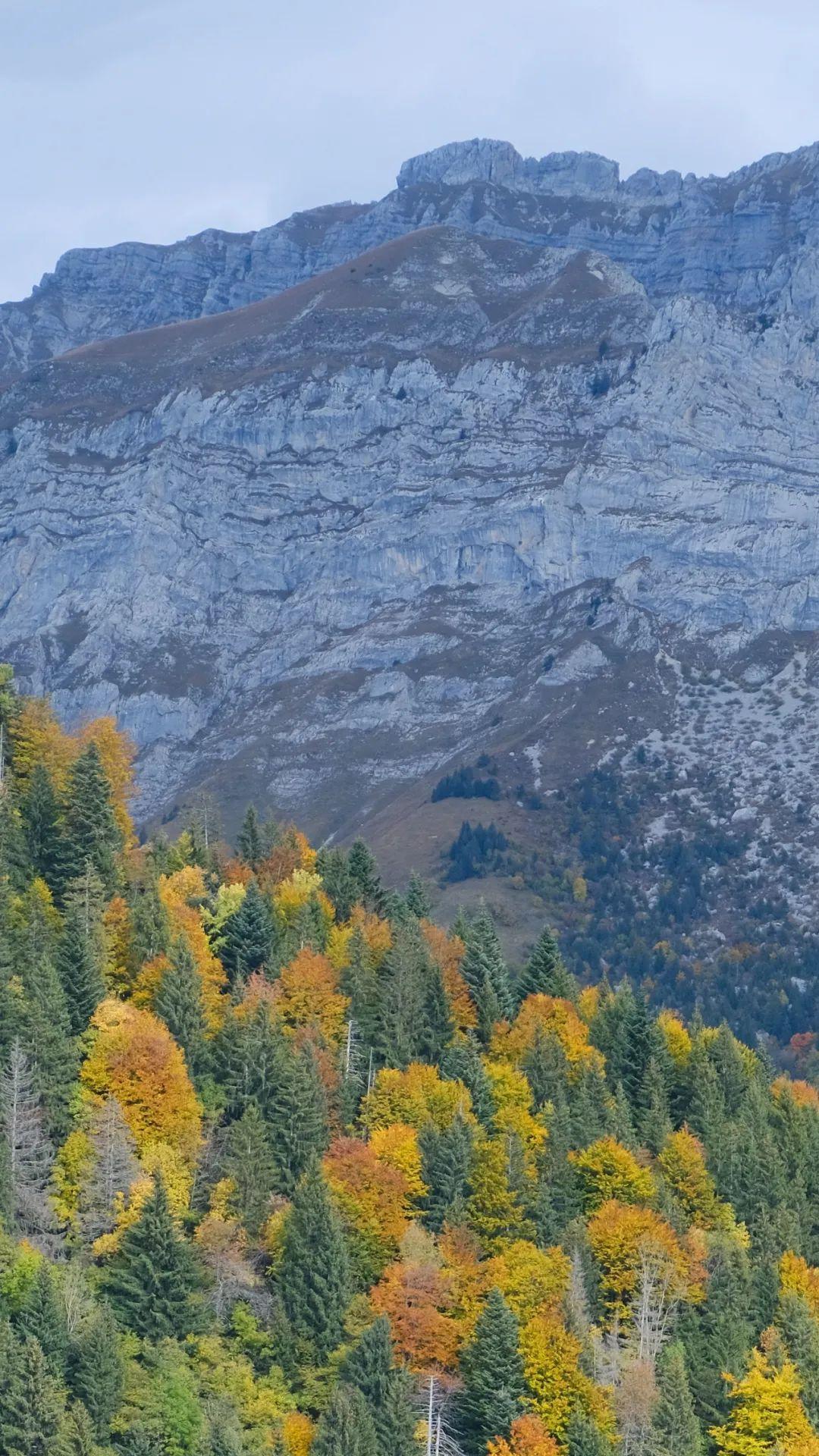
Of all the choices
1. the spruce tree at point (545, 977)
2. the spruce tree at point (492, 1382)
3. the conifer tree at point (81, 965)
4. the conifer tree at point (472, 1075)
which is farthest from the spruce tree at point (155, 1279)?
the spruce tree at point (545, 977)

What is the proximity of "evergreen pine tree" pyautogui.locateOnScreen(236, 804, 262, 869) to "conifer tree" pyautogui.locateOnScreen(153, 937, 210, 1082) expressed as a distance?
2811 centimetres

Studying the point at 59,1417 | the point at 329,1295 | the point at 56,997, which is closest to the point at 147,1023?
the point at 56,997

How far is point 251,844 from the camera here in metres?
123

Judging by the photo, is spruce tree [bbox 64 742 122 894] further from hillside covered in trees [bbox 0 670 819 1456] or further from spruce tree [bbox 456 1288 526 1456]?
spruce tree [bbox 456 1288 526 1456]

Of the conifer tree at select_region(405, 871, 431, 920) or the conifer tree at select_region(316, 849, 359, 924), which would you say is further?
the conifer tree at select_region(405, 871, 431, 920)

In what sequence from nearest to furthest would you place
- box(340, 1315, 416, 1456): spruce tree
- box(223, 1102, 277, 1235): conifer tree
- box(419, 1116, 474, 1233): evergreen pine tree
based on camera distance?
1. box(340, 1315, 416, 1456): spruce tree
2. box(223, 1102, 277, 1235): conifer tree
3. box(419, 1116, 474, 1233): evergreen pine tree

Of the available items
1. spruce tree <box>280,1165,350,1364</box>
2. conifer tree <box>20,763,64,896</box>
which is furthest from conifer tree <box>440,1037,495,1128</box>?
conifer tree <box>20,763,64,896</box>

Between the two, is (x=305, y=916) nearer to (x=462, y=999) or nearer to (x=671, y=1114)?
(x=462, y=999)

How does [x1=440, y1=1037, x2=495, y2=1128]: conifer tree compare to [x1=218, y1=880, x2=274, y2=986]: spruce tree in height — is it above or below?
below

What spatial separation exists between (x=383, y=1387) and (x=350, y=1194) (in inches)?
423

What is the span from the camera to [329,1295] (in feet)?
260

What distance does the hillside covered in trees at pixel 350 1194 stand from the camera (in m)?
75.9

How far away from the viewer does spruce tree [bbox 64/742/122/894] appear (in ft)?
334

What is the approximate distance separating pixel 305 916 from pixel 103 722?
20305 mm
